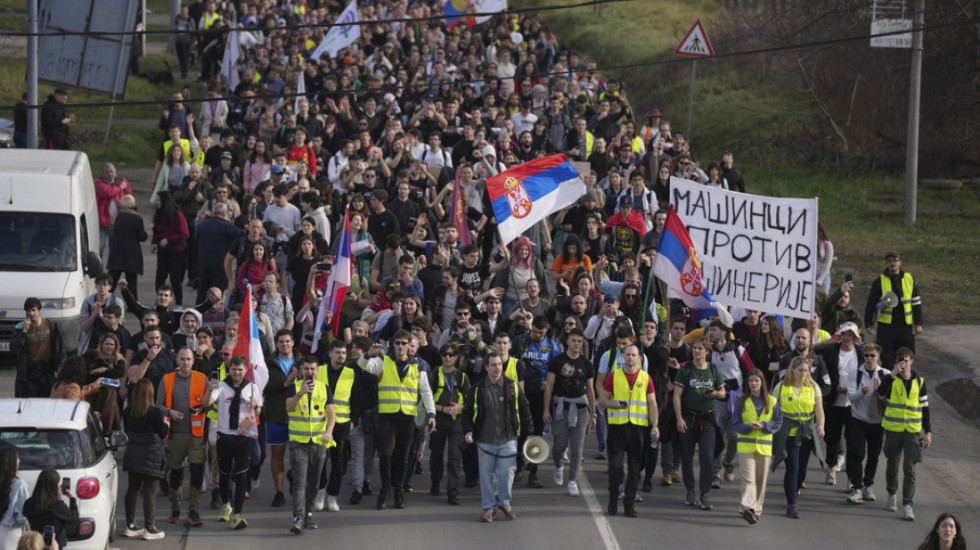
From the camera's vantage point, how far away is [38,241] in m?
17.7

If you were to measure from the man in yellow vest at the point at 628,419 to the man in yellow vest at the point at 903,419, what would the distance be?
7.91 feet

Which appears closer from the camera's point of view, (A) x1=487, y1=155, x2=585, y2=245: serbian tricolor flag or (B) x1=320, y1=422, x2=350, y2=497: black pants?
(B) x1=320, y1=422, x2=350, y2=497: black pants

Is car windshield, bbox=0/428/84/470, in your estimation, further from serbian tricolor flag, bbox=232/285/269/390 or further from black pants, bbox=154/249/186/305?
black pants, bbox=154/249/186/305

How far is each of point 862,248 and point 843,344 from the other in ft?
36.6

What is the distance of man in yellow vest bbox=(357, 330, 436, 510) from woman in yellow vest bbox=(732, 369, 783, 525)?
10.2 ft

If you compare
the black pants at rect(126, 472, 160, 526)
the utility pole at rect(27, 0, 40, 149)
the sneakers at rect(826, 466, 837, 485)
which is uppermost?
the utility pole at rect(27, 0, 40, 149)

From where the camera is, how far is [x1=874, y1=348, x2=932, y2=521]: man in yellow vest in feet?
45.2

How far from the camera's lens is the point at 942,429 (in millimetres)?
16984

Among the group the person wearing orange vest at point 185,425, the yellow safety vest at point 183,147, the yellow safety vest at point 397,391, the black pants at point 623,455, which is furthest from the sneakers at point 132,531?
the yellow safety vest at point 183,147

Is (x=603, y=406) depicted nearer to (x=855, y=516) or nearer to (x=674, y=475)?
(x=674, y=475)

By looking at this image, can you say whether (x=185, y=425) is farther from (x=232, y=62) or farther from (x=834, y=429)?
(x=232, y=62)

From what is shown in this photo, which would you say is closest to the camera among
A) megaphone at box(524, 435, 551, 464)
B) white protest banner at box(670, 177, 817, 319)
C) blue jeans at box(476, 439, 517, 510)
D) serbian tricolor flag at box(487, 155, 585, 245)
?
blue jeans at box(476, 439, 517, 510)

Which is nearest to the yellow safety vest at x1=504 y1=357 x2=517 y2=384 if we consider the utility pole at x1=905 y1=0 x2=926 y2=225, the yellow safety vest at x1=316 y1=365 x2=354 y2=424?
the yellow safety vest at x1=316 y1=365 x2=354 y2=424

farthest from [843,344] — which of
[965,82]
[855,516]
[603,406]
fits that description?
[965,82]
